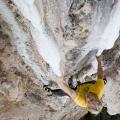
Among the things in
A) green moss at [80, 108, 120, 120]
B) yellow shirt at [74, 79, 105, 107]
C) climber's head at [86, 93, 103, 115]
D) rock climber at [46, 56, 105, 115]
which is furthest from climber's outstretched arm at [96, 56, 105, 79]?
green moss at [80, 108, 120, 120]

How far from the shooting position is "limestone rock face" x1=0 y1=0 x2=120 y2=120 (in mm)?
3865

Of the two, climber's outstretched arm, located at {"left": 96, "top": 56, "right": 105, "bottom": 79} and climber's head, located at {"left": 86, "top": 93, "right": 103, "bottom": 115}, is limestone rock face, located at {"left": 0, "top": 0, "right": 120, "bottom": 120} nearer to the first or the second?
climber's outstretched arm, located at {"left": 96, "top": 56, "right": 105, "bottom": 79}

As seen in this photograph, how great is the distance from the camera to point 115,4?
387cm

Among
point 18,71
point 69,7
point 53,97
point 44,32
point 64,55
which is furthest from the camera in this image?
point 53,97

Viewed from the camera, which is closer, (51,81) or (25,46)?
(25,46)

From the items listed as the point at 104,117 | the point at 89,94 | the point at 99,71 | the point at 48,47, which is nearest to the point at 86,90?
the point at 89,94

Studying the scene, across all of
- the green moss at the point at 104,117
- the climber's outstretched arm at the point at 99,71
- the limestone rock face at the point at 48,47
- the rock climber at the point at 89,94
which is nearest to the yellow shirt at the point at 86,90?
the rock climber at the point at 89,94

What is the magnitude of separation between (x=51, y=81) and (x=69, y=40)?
4.49 ft

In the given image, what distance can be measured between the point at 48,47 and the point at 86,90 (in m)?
0.68

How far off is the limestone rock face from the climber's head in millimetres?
599

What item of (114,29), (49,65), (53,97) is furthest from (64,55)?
(53,97)

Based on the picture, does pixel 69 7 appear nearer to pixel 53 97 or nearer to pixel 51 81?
pixel 51 81

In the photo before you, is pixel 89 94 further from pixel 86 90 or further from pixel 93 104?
pixel 86 90

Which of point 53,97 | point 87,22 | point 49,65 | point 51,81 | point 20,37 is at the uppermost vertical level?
point 87,22
